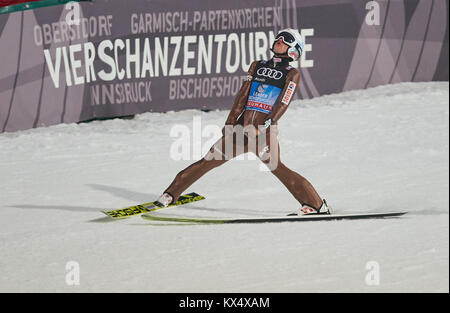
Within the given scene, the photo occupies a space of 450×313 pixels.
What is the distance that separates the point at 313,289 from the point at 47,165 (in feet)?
17.5

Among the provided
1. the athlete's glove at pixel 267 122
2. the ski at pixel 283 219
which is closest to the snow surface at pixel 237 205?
the ski at pixel 283 219

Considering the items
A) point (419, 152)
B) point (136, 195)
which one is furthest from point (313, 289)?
point (419, 152)

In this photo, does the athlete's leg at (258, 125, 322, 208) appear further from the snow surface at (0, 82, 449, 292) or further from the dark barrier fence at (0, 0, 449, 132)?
the dark barrier fence at (0, 0, 449, 132)

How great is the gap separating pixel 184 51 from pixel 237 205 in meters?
4.98

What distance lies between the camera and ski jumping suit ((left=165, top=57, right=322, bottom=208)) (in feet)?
24.1

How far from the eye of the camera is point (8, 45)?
38.8ft

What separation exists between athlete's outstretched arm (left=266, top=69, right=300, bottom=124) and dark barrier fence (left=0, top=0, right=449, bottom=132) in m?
5.75

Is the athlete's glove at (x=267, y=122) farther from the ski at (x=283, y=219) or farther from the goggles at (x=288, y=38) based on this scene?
the ski at (x=283, y=219)

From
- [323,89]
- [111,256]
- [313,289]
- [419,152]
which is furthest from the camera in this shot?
[323,89]

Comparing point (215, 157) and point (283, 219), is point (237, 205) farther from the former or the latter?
point (215, 157)

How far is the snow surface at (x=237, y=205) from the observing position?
6.39 m

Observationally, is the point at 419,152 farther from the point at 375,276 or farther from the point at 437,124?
the point at 375,276

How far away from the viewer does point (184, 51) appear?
13.0m

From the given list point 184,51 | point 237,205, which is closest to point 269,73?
point 237,205
